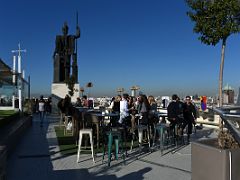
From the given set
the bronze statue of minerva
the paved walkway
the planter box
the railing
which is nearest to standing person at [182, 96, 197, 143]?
the paved walkway

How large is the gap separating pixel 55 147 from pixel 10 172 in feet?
11.0

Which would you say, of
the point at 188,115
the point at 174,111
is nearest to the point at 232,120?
the point at 174,111

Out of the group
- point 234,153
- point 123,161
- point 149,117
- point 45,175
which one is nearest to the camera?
point 234,153

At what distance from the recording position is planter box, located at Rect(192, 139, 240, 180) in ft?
10.3

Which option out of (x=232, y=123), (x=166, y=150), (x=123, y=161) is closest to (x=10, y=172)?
(x=123, y=161)

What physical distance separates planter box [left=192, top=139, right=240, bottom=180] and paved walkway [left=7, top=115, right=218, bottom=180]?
315 centimetres

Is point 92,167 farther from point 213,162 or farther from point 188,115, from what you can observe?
point 188,115

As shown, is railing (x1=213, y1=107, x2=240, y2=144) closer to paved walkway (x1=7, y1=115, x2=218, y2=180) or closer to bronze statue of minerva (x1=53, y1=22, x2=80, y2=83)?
paved walkway (x1=7, y1=115, x2=218, y2=180)

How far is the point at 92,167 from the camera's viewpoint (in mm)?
7637

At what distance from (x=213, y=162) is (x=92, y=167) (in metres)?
4.70

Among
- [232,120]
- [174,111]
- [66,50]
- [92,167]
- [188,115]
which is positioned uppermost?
[66,50]

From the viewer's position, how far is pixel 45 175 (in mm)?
6898

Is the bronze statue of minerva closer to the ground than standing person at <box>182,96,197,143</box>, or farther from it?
farther from it

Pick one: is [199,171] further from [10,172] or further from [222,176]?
[10,172]
